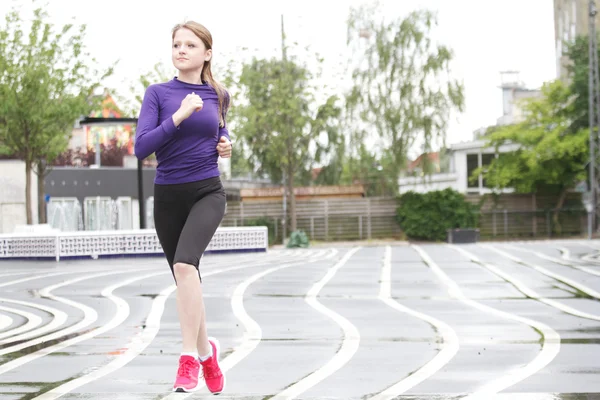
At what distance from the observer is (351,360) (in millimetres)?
7562

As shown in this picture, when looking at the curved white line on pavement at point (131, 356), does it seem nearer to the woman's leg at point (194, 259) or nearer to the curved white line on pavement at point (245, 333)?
the curved white line on pavement at point (245, 333)

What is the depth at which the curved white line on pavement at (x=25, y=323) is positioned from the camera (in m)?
9.72

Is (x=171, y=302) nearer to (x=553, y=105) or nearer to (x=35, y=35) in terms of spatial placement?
(x=35, y=35)

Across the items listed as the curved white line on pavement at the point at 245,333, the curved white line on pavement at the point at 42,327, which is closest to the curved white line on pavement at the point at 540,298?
the curved white line on pavement at the point at 245,333

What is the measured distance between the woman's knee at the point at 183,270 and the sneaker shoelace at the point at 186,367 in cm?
40

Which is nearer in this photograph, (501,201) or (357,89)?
(501,201)

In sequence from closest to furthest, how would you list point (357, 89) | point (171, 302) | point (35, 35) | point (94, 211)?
point (171, 302), point (35, 35), point (94, 211), point (357, 89)

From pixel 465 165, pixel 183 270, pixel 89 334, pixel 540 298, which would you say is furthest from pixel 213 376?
pixel 465 165

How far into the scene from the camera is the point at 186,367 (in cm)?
547

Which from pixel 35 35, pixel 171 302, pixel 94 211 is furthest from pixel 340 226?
pixel 171 302

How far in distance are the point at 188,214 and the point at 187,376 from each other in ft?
2.62

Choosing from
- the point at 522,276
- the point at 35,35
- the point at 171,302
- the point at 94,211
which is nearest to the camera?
the point at 171,302

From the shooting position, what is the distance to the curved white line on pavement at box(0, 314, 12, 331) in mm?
10391

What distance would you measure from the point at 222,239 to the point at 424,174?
32618 mm
